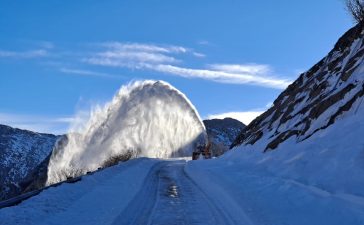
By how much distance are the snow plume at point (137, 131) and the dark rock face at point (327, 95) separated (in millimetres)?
23180

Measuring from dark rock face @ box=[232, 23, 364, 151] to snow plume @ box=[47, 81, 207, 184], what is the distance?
23180mm

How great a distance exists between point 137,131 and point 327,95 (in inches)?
1407

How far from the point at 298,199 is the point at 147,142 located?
4651cm

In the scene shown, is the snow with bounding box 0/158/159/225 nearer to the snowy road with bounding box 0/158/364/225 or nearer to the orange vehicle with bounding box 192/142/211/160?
the snowy road with bounding box 0/158/364/225

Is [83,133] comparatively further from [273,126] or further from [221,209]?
[221,209]

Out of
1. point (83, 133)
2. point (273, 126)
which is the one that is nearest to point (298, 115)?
point (273, 126)

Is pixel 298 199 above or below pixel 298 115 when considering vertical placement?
below

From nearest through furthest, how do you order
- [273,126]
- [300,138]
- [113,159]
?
[300,138] < [273,126] < [113,159]

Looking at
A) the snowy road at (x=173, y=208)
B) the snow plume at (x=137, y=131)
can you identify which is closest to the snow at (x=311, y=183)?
the snowy road at (x=173, y=208)

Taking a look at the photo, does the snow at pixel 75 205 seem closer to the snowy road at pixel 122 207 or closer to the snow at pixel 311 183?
the snowy road at pixel 122 207

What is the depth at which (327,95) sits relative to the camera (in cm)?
2323

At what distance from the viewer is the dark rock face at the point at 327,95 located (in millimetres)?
19409

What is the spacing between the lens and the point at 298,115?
2567 centimetres

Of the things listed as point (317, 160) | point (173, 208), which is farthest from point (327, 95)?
point (173, 208)
